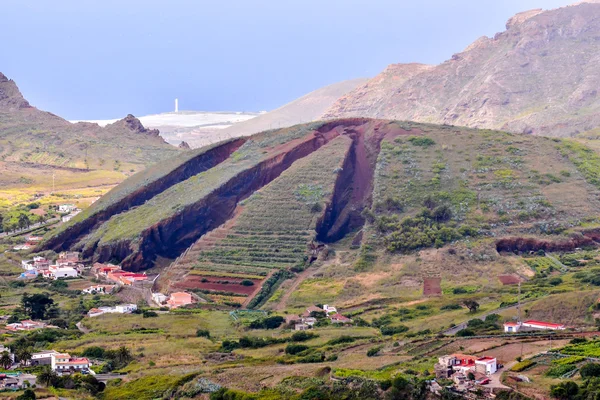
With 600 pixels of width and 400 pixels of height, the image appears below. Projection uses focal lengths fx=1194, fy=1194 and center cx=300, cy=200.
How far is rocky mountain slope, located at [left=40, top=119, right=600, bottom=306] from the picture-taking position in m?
80.2

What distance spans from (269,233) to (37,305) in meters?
19.0

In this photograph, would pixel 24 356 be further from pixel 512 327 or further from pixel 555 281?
pixel 555 281

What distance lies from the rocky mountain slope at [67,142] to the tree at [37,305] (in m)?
67.1

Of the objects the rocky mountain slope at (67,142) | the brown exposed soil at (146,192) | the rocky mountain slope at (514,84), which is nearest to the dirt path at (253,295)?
the brown exposed soil at (146,192)

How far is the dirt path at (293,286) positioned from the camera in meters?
73.8

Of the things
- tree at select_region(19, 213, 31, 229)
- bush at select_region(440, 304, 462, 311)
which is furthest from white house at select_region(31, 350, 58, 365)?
tree at select_region(19, 213, 31, 229)

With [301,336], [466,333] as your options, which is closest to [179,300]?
[301,336]

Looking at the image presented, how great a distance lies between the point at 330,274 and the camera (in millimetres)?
77938

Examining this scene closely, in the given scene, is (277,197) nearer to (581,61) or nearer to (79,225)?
(79,225)

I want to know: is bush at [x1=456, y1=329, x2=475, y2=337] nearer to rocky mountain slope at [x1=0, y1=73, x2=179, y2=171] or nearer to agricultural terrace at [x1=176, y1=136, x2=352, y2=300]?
agricultural terrace at [x1=176, y1=136, x2=352, y2=300]

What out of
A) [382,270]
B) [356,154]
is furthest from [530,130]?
[382,270]

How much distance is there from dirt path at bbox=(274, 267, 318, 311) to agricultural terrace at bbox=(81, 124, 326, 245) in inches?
622

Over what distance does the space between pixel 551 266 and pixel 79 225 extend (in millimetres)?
40459

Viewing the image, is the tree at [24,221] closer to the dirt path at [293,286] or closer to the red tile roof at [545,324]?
the dirt path at [293,286]
